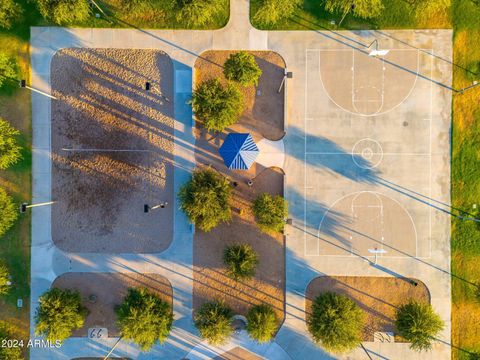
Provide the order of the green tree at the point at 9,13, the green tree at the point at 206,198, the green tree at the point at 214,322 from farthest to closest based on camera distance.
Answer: the green tree at the point at 9,13
the green tree at the point at 214,322
the green tree at the point at 206,198

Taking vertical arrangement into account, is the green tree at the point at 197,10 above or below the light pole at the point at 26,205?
above

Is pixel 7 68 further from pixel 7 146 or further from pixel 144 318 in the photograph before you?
pixel 144 318

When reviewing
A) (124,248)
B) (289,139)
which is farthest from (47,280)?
(289,139)

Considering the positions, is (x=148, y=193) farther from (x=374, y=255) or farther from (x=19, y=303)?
(x=374, y=255)

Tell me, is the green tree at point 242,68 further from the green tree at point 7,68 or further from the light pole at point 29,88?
the green tree at point 7,68

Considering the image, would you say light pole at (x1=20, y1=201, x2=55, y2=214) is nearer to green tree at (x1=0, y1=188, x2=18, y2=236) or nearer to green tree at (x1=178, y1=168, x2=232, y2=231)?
green tree at (x1=0, y1=188, x2=18, y2=236)

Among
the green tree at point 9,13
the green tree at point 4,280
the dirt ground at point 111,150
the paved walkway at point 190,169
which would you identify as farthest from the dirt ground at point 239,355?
the green tree at point 9,13
